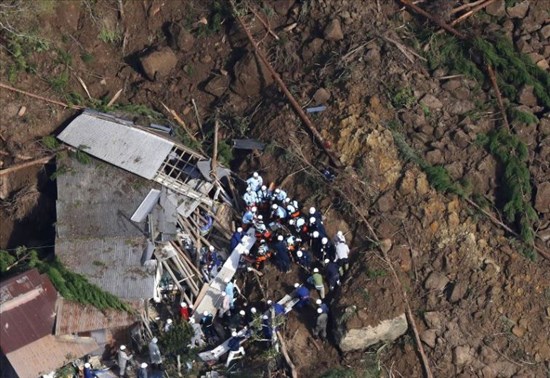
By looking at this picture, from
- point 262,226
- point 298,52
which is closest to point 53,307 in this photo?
point 262,226

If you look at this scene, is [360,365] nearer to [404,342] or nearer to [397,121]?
[404,342]

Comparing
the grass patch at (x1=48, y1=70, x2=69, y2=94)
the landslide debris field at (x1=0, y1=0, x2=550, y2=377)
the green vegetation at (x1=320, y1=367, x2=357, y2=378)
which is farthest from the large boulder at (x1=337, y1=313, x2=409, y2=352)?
the grass patch at (x1=48, y1=70, x2=69, y2=94)

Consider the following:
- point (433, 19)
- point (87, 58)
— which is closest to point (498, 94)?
point (433, 19)

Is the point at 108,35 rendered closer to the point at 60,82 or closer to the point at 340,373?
the point at 60,82

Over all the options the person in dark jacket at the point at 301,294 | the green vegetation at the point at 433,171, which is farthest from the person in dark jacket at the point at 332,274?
the green vegetation at the point at 433,171

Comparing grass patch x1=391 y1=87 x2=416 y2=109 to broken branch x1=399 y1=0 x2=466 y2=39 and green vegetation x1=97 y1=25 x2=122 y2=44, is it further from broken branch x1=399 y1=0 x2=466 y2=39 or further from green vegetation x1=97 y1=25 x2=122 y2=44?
green vegetation x1=97 y1=25 x2=122 y2=44
